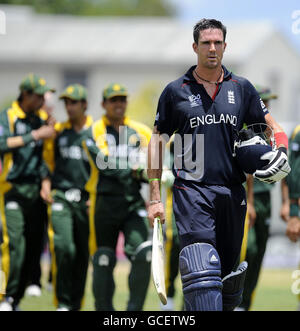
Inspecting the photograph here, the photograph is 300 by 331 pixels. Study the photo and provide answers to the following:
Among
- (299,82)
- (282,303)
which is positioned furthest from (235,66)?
(282,303)

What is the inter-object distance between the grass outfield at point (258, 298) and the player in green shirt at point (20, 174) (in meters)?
0.89

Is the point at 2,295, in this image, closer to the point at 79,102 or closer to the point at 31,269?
the point at 31,269

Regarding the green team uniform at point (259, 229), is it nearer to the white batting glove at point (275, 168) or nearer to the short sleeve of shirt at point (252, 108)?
the short sleeve of shirt at point (252, 108)

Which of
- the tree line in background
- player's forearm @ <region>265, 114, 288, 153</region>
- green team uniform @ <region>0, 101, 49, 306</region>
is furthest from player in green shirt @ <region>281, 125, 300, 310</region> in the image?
the tree line in background

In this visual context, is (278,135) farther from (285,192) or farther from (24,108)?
(24,108)

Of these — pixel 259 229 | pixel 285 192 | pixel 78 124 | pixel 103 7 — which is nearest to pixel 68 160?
pixel 78 124

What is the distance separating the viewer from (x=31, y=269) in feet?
33.5

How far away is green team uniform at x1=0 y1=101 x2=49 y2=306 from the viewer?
29.7 ft

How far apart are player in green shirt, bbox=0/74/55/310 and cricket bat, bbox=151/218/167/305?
3.13m

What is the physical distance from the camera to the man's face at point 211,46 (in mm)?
6195

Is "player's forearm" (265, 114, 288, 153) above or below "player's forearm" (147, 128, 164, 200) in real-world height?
above

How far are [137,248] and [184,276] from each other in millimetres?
2258

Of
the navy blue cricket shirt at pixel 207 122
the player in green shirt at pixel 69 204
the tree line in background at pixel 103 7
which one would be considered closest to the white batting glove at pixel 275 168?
the navy blue cricket shirt at pixel 207 122

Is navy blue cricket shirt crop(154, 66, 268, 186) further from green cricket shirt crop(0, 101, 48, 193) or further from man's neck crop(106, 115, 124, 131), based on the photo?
green cricket shirt crop(0, 101, 48, 193)
